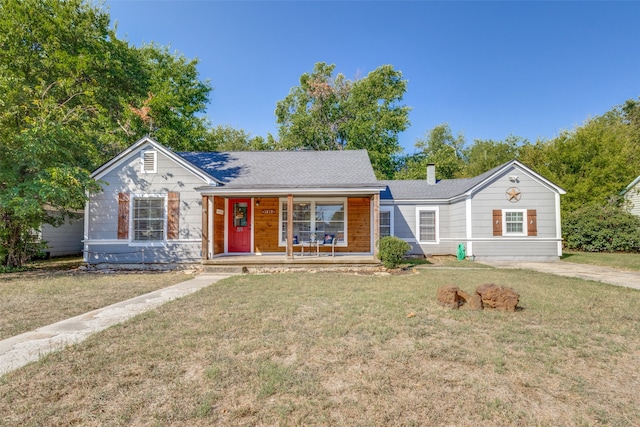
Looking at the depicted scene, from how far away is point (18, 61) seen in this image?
46.9ft

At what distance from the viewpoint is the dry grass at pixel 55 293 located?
479cm

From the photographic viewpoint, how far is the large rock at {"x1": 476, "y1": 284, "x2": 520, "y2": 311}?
5148mm

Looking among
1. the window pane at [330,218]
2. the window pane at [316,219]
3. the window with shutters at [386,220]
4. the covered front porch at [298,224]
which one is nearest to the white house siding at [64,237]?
the covered front porch at [298,224]

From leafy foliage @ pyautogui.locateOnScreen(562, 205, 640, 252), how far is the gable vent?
2148cm

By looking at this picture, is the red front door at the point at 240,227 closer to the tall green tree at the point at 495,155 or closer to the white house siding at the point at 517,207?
the white house siding at the point at 517,207

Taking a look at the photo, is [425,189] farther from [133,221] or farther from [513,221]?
[133,221]

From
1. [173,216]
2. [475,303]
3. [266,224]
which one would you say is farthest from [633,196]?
[173,216]

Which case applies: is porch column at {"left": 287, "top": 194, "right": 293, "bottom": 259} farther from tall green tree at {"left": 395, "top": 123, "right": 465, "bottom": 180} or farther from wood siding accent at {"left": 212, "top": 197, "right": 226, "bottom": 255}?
tall green tree at {"left": 395, "top": 123, "right": 465, "bottom": 180}

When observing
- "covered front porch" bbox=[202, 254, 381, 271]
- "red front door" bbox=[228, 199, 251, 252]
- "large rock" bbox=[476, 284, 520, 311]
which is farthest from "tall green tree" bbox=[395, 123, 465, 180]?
"large rock" bbox=[476, 284, 520, 311]

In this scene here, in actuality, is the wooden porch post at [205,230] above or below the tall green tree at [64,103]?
below

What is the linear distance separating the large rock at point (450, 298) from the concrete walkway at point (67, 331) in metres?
5.30

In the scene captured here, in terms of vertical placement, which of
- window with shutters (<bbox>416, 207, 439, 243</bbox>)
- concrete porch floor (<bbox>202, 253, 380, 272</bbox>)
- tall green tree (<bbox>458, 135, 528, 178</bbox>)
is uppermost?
tall green tree (<bbox>458, 135, 528, 178</bbox>)

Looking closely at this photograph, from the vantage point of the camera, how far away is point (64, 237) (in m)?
15.6

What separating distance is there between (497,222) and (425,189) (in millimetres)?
3735
